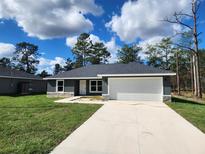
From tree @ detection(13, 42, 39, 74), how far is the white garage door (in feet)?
142

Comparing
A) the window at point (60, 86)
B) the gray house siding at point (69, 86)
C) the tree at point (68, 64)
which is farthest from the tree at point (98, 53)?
the gray house siding at point (69, 86)

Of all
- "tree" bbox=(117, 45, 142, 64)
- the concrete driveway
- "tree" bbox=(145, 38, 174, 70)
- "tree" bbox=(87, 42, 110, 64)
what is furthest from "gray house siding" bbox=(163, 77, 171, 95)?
"tree" bbox=(87, 42, 110, 64)

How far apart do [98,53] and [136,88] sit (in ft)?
108

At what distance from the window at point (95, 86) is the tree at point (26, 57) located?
38.6m

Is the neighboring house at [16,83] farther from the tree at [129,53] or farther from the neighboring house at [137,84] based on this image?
the tree at [129,53]

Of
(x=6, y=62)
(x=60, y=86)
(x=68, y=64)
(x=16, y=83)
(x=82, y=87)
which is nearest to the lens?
(x=60, y=86)

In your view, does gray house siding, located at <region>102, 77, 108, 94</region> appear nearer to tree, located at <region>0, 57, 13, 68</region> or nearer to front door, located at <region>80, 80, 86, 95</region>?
front door, located at <region>80, 80, 86, 95</region>

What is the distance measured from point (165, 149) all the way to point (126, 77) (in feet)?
36.6

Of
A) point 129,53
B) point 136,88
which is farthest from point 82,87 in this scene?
point 129,53

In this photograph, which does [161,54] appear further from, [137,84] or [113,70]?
[137,84]

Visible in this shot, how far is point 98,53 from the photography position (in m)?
47.0

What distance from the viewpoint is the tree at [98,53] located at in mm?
46484

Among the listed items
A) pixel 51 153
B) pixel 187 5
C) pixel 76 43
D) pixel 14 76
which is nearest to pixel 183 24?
pixel 187 5

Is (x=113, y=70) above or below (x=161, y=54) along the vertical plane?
below
